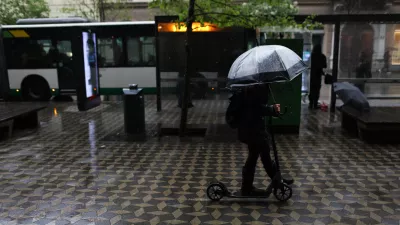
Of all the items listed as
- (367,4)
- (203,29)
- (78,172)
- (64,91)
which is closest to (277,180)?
(78,172)

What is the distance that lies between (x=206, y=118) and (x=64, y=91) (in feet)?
21.9

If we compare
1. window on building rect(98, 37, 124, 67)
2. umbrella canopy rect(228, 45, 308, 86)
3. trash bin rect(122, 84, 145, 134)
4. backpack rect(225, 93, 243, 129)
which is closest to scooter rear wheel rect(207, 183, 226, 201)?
backpack rect(225, 93, 243, 129)

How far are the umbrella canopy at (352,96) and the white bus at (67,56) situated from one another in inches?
289

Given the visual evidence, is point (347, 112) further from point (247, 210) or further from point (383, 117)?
point (247, 210)

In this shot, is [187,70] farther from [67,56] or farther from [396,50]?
[67,56]

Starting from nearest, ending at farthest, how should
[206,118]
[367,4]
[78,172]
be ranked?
[78,172] → [206,118] → [367,4]

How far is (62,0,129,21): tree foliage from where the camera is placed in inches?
818

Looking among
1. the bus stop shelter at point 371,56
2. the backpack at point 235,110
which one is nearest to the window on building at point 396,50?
the bus stop shelter at point 371,56

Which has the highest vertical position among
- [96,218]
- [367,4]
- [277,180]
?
[367,4]

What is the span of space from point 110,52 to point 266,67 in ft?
36.4

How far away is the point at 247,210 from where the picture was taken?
4520 mm

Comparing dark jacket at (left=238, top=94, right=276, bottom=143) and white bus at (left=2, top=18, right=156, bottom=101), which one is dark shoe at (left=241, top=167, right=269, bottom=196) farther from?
white bus at (left=2, top=18, right=156, bottom=101)

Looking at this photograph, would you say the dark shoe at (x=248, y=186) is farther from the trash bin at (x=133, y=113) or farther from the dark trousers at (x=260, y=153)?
the trash bin at (x=133, y=113)

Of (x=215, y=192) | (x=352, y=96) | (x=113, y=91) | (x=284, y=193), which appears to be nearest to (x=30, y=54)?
(x=113, y=91)
